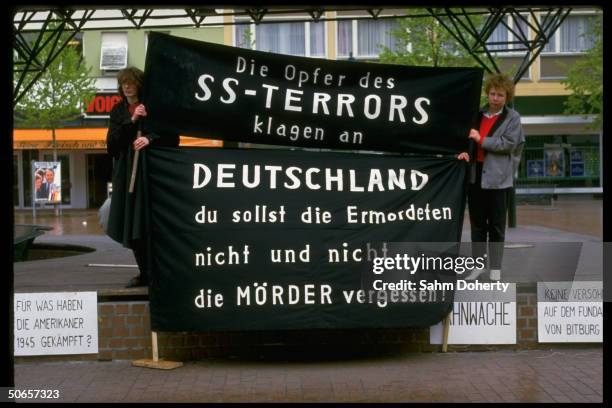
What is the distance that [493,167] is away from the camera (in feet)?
20.1

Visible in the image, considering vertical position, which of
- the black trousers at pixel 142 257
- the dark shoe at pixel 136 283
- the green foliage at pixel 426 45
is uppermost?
the green foliage at pixel 426 45

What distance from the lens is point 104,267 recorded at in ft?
25.4

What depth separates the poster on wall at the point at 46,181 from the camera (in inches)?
961

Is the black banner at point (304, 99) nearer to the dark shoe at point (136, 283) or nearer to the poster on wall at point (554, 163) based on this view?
the dark shoe at point (136, 283)

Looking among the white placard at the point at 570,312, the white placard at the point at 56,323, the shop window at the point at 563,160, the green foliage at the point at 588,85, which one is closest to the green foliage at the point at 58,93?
the green foliage at the point at 588,85

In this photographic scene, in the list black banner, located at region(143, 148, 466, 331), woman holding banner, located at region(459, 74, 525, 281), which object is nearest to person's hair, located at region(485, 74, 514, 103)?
woman holding banner, located at region(459, 74, 525, 281)

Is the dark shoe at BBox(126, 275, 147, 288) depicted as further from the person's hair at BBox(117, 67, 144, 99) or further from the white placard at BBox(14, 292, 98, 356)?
the person's hair at BBox(117, 67, 144, 99)

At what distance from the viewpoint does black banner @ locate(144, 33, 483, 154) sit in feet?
18.4

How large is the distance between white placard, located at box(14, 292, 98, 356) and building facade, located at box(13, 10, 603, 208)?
2423cm

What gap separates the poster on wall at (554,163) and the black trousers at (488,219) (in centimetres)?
2619

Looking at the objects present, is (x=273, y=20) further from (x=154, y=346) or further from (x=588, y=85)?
(x=588, y=85)
